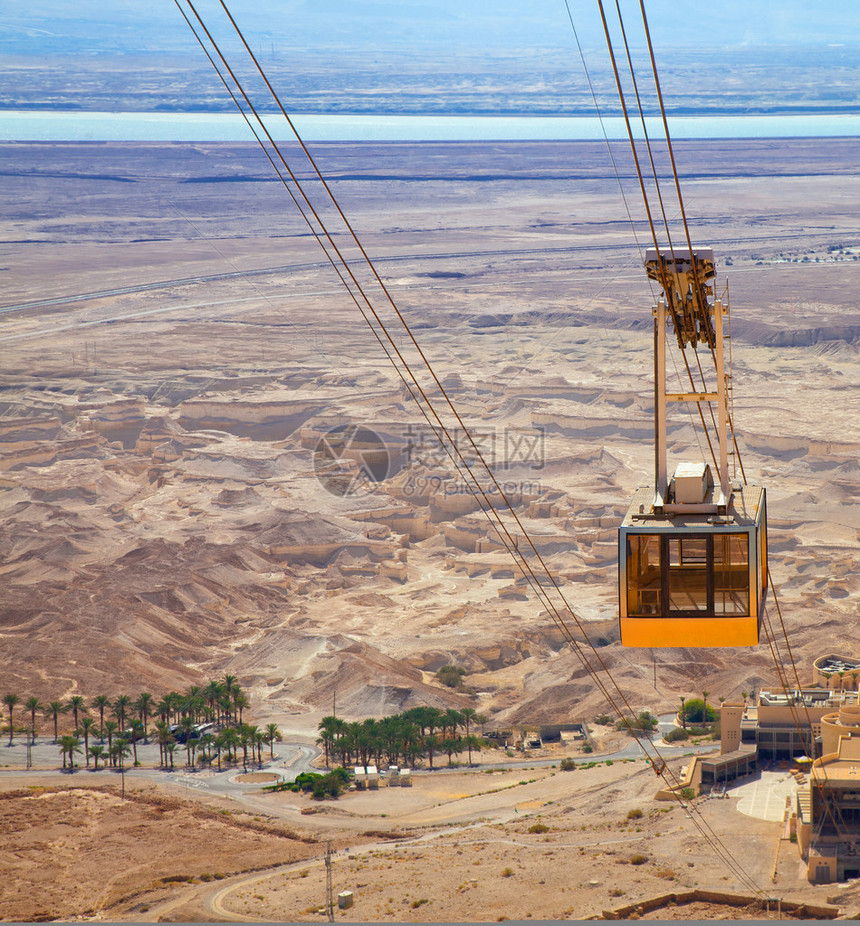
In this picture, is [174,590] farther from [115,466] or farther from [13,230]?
[13,230]

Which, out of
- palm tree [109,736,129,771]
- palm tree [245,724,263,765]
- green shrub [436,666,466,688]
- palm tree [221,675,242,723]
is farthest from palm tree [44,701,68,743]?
green shrub [436,666,466,688]

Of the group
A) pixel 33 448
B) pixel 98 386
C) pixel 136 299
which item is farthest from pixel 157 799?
pixel 136 299

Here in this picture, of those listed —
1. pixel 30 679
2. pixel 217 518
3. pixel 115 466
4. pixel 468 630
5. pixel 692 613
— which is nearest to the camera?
pixel 692 613

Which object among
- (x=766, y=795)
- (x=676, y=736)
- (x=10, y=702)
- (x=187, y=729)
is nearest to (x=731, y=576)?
(x=766, y=795)

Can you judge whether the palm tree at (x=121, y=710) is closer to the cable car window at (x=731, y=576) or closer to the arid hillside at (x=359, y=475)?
the arid hillside at (x=359, y=475)

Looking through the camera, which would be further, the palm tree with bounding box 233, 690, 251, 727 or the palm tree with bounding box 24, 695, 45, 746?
the palm tree with bounding box 233, 690, 251, 727

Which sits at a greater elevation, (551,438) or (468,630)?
(551,438)

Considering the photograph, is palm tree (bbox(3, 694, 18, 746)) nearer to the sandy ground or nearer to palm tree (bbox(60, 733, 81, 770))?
palm tree (bbox(60, 733, 81, 770))

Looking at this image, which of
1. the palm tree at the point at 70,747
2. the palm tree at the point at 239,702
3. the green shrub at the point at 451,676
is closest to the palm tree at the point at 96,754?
the palm tree at the point at 70,747
